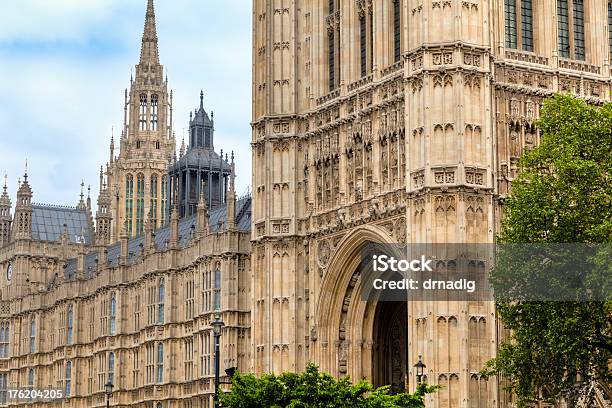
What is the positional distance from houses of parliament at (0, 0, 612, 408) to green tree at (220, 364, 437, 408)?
9.68m

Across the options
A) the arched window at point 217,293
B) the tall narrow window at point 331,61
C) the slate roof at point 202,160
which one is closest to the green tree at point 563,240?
the tall narrow window at point 331,61

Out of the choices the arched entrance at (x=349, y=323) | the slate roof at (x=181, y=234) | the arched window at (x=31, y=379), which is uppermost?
the slate roof at (x=181, y=234)

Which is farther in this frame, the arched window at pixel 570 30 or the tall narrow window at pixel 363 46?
the tall narrow window at pixel 363 46

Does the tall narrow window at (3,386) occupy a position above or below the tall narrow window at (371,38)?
below

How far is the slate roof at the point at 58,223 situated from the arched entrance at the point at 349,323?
50.7 meters

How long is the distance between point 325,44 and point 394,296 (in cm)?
1330

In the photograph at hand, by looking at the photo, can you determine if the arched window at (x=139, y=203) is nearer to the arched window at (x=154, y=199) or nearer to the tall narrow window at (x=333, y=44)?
the arched window at (x=154, y=199)

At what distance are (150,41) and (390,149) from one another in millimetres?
87056

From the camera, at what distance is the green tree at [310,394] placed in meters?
47.3

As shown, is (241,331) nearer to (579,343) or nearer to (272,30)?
(272,30)

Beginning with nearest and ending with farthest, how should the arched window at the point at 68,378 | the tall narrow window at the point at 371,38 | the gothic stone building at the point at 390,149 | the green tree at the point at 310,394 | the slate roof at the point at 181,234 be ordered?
the green tree at the point at 310,394 → the gothic stone building at the point at 390,149 → the tall narrow window at the point at 371,38 → the slate roof at the point at 181,234 → the arched window at the point at 68,378

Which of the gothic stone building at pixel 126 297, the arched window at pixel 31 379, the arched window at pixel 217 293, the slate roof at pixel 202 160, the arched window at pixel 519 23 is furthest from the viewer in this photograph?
the arched window at pixel 31 379

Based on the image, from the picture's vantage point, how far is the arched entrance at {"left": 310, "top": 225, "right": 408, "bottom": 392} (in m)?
66.9

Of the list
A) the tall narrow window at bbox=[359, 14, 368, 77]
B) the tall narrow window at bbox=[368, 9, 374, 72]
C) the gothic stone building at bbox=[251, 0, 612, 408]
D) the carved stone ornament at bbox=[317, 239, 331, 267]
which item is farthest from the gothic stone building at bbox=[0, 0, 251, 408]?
the tall narrow window at bbox=[368, 9, 374, 72]
